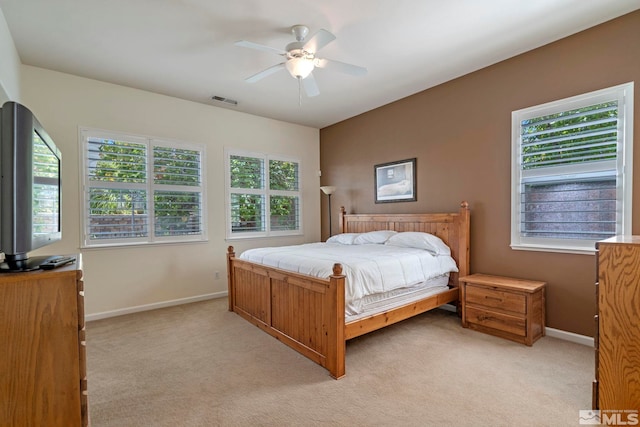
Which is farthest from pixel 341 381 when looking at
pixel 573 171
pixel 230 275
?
pixel 573 171

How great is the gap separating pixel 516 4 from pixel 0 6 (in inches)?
157

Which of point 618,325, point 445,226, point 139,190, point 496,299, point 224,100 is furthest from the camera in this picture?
point 224,100

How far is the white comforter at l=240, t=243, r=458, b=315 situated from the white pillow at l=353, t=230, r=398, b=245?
626 mm

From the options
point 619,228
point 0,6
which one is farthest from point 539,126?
point 0,6

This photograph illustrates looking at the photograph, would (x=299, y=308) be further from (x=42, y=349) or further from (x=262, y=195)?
(x=262, y=195)

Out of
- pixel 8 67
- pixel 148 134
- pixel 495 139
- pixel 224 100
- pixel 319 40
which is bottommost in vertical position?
pixel 495 139

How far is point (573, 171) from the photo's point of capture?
293 cm

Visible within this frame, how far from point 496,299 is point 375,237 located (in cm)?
167

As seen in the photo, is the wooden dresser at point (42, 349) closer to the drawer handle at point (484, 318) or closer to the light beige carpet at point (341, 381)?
the light beige carpet at point (341, 381)

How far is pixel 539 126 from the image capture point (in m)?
3.14

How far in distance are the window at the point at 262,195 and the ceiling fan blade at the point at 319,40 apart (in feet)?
8.22

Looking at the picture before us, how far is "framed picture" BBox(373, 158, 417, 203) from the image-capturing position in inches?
171

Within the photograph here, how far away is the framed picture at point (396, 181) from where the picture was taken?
14.3 feet

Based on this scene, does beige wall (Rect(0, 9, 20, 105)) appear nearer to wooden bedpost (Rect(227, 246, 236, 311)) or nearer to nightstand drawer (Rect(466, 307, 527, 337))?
wooden bedpost (Rect(227, 246, 236, 311))
